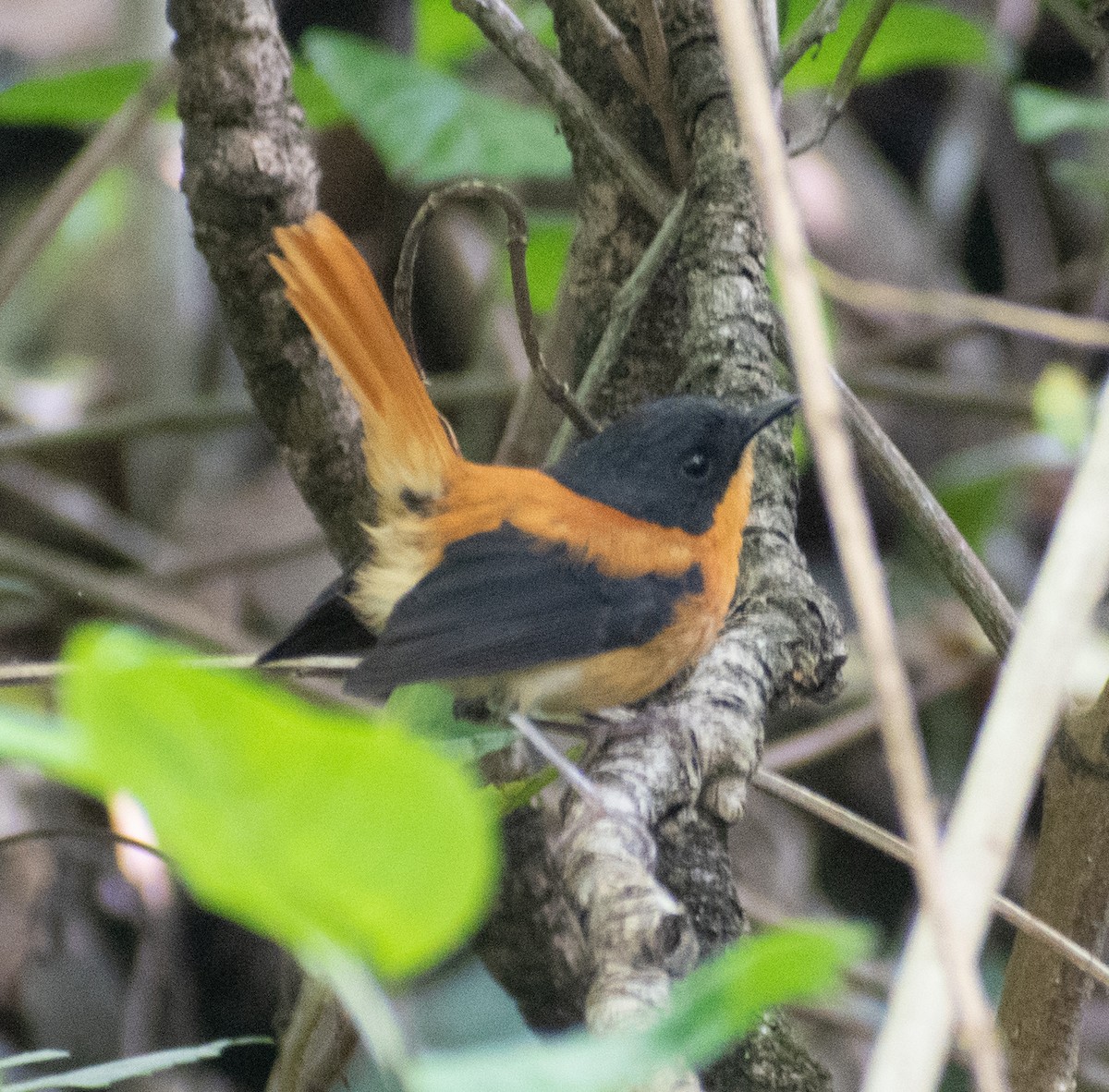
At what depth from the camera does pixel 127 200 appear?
17.0ft

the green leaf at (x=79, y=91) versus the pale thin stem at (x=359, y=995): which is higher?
the green leaf at (x=79, y=91)

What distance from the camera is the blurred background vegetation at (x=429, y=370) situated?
309 cm

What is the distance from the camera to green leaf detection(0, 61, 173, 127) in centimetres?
306

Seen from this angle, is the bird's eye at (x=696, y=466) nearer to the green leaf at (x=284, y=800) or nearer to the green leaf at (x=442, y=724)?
the green leaf at (x=442, y=724)

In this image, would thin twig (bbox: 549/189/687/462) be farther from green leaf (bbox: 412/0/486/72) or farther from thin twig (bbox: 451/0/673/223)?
green leaf (bbox: 412/0/486/72)

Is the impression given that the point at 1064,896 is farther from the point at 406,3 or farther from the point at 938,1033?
the point at 406,3

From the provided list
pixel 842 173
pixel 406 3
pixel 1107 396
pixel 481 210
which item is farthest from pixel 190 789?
pixel 842 173

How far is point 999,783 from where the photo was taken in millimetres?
679

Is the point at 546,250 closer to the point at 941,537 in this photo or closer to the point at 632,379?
the point at 632,379

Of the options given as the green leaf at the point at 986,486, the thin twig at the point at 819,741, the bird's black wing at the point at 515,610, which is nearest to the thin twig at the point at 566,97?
the bird's black wing at the point at 515,610

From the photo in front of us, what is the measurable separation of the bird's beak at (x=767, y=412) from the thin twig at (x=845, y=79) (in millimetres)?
440

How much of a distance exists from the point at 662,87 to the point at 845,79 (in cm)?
32

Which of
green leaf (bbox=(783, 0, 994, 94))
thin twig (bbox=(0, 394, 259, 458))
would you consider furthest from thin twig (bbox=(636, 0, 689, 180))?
thin twig (bbox=(0, 394, 259, 458))

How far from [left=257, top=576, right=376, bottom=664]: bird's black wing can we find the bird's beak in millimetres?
734
